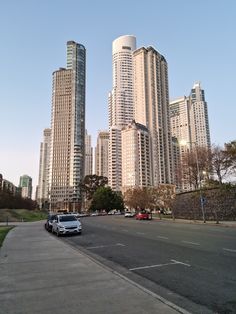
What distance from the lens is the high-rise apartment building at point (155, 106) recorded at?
174500 millimetres

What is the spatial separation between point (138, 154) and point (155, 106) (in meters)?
31.2

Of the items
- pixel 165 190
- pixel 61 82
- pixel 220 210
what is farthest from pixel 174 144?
pixel 220 210

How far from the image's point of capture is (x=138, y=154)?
17400 cm

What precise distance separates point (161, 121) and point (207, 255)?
171m

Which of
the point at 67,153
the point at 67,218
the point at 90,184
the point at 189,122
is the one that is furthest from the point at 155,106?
the point at 67,218

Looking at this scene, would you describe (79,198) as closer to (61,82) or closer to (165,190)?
(61,82)

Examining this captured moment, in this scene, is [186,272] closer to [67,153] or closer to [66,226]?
[66,226]

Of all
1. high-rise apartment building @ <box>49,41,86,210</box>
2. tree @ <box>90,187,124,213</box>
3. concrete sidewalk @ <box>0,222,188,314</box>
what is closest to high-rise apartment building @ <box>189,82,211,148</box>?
tree @ <box>90,187,124,213</box>

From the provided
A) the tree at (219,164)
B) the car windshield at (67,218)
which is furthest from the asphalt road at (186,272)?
the tree at (219,164)

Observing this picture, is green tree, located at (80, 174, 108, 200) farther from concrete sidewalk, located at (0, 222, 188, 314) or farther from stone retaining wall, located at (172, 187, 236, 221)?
concrete sidewalk, located at (0, 222, 188, 314)

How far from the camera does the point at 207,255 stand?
38.4 ft

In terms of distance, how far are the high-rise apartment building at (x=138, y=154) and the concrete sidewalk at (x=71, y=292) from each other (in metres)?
162

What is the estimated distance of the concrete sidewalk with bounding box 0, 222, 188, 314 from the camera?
19.0 ft

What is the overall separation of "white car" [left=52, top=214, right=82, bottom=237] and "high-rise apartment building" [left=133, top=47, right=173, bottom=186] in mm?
146911
